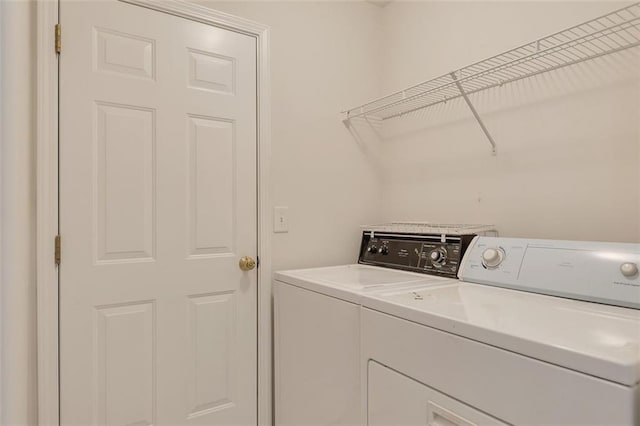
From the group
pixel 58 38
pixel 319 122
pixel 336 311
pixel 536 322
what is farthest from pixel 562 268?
pixel 58 38

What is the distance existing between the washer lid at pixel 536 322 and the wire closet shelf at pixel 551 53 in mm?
805

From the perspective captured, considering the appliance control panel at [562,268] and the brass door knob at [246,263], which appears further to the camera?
the brass door knob at [246,263]

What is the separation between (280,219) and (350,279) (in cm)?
51

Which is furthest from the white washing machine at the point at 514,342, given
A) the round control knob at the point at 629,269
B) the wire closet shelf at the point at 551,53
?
the wire closet shelf at the point at 551,53

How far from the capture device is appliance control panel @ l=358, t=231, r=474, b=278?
1.60 m

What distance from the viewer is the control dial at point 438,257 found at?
5.35ft

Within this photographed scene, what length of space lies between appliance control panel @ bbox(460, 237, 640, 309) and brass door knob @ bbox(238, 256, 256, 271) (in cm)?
91

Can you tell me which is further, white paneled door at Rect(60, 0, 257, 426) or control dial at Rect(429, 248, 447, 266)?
control dial at Rect(429, 248, 447, 266)

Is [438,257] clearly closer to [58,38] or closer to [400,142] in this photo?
[400,142]

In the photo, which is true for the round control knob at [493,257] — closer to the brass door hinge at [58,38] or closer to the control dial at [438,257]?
the control dial at [438,257]

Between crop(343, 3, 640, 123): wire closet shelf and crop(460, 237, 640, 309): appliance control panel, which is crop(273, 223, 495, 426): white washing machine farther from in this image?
crop(343, 3, 640, 123): wire closet shelf

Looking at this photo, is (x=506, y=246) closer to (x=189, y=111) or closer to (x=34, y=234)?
(x=189, y=111)

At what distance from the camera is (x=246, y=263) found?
5.92 ft

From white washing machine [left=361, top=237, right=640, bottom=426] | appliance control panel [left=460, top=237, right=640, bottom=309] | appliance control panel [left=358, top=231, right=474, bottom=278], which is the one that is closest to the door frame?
white washing machine [left=361, top=237, right=640, bottom=426]
